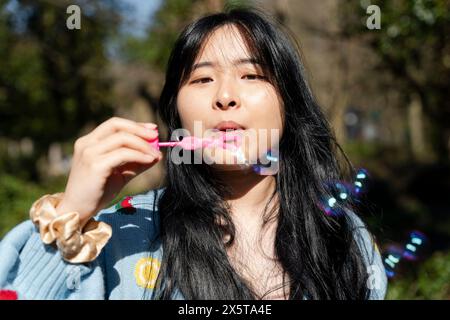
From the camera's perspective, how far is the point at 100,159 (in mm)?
1167

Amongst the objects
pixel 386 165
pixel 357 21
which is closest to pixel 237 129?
pixel 357 21

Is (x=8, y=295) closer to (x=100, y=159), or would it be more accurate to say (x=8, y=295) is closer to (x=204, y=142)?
(x=100, y=159)

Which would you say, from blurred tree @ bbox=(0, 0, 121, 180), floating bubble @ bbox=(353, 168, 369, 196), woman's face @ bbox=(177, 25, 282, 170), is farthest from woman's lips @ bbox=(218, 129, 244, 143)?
blurred tree @ bbox=(0, 0, 121, 180)

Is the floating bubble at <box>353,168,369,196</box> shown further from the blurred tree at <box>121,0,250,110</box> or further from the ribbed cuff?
the blurred tree at <box>121,0,250,110</box>

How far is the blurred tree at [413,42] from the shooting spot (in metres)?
4.04

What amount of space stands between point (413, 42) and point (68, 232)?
417cm

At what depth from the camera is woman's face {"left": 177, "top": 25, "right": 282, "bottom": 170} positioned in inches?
54.4

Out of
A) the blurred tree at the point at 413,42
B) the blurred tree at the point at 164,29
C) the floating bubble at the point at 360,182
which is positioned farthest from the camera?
the blurred tree at the point at 164,29

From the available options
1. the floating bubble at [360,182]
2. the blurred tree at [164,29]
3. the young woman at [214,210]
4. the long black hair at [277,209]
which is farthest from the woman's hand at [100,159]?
the blurred tree at [164,29]

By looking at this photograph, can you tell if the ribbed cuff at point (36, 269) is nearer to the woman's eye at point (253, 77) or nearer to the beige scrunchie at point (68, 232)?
the beige scrunchie at point (68, 232)

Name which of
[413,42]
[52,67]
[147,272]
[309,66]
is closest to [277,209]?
Answer: [147,272]

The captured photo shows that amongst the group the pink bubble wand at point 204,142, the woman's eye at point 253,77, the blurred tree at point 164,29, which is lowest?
the pink bubble wand at point 204,142

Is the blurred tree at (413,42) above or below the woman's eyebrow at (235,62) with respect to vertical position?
above
